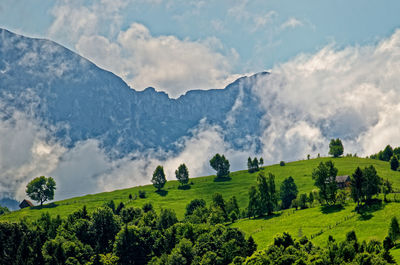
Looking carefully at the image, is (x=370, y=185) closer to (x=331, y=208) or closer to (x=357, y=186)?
(x=357, y=186)

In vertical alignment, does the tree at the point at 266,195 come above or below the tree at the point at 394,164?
below

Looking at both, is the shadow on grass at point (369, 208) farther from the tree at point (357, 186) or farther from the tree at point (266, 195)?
the tree at point (266, 195)

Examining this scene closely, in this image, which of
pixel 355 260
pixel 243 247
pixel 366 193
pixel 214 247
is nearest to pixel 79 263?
pixel 214 247

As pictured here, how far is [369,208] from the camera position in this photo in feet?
379

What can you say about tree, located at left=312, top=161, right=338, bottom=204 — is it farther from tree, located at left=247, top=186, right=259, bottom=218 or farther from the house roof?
the house roof

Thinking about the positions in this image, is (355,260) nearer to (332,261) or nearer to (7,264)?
(332,261)

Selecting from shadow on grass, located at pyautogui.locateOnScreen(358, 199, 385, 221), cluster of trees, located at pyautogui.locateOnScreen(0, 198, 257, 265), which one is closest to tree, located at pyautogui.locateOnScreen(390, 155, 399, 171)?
shadow on grass, located at pyautogui.locateOnScreen(358, 199, 385, 221)

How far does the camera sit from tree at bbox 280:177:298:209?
169 meters

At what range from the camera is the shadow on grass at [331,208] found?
12438 cm

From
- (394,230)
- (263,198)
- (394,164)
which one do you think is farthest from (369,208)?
(394,164)

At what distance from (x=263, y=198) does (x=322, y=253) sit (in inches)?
2643

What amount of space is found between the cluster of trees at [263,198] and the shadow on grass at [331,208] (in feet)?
63.8

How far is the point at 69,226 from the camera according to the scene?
136750mm

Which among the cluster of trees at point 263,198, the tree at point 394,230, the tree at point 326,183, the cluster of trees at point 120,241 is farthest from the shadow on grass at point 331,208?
the tree at point 394,230
